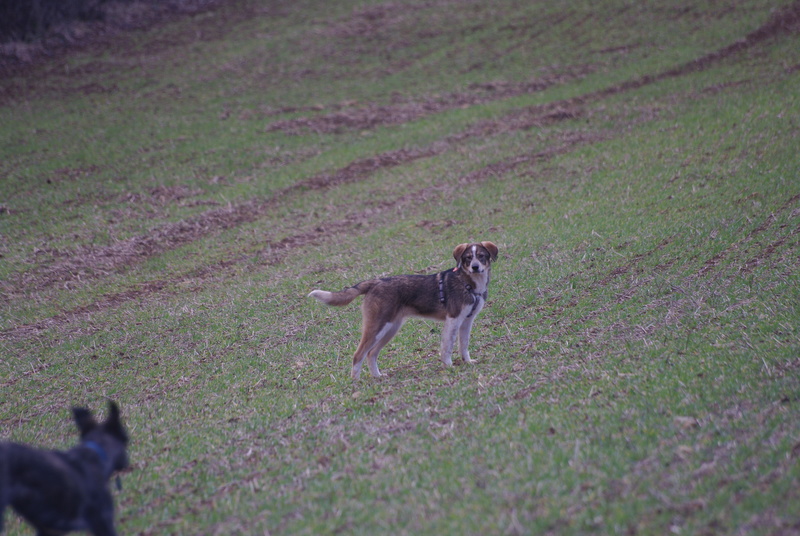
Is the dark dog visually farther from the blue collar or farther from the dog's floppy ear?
the dog's floppy ear

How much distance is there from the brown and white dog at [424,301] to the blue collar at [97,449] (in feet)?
14.5

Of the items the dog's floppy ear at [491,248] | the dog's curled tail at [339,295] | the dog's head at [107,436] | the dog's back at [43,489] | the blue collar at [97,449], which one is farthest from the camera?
the dog's floppy ear at [491,248]

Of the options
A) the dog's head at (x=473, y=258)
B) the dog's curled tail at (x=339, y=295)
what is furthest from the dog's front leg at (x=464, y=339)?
the dog's curled tail at (x=339, y=295)

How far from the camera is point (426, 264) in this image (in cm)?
1475

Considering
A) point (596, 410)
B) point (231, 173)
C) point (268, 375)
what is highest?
point (596, 410)

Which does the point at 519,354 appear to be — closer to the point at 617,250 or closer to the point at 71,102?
the point at 617,250

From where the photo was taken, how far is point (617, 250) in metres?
13.9

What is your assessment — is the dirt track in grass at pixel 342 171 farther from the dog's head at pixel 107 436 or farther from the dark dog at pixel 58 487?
the dark dog at pixel 58 487

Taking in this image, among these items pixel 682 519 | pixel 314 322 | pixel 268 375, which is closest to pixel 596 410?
pixel 682 519

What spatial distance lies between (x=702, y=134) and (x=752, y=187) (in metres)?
5.25

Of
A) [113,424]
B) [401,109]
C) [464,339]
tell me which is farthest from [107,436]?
[401,109]

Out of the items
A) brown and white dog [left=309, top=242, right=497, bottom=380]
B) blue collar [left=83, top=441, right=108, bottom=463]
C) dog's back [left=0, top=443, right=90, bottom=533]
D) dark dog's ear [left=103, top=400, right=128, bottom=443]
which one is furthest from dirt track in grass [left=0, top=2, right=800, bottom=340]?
dog's back [left=0, top=443, right=90, bottom=533]

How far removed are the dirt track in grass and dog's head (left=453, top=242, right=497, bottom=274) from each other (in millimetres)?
8449

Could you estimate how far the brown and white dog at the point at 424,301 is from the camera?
949 centimetres
